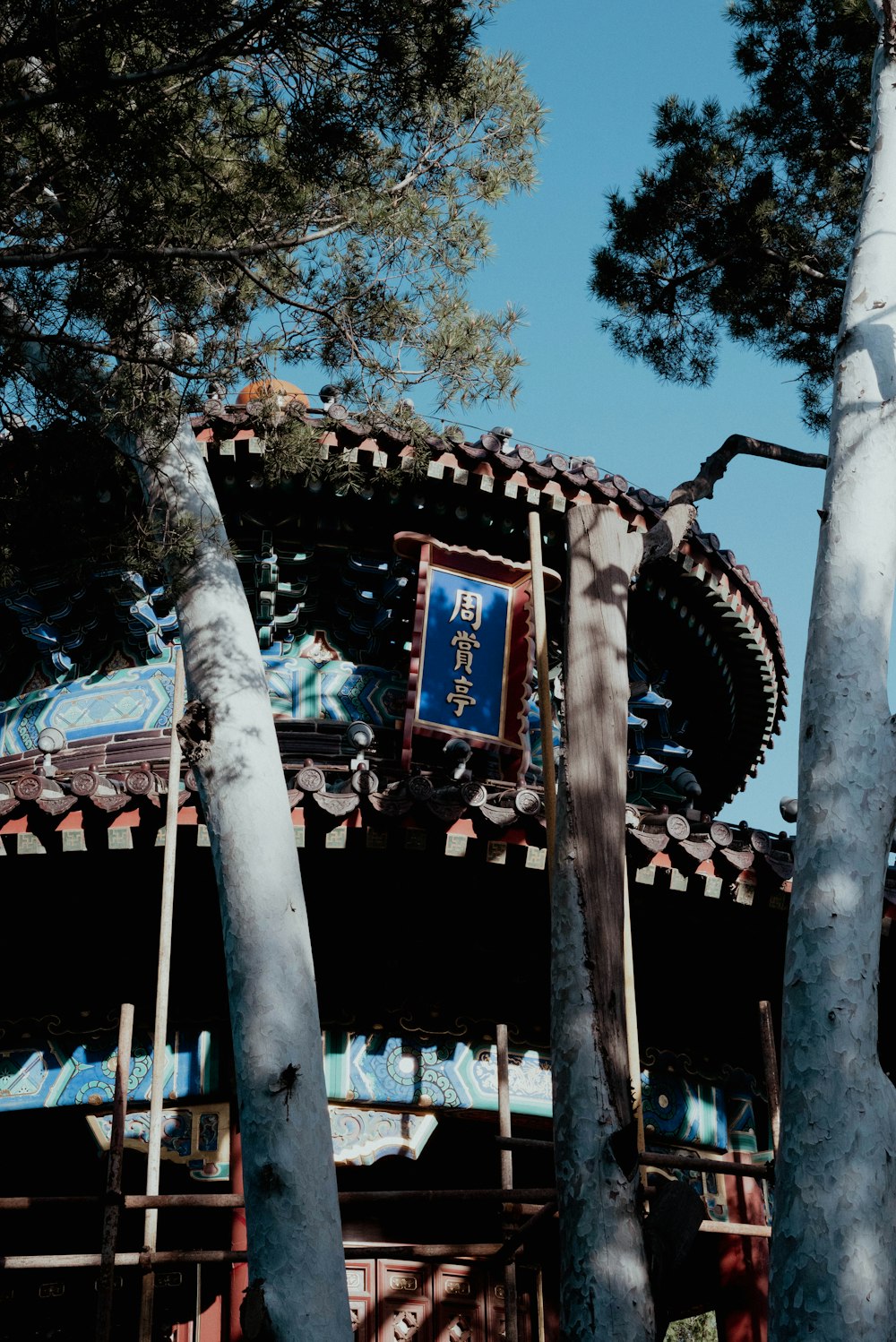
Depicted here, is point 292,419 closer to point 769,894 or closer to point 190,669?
point 190,669

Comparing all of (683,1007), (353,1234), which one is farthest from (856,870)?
(353,1234)

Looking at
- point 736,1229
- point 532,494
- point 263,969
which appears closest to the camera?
point 263,969

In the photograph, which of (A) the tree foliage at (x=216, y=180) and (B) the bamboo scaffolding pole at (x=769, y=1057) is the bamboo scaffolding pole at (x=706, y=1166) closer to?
(B) the bamboo scaffolding pole at (x=769, y=1057)

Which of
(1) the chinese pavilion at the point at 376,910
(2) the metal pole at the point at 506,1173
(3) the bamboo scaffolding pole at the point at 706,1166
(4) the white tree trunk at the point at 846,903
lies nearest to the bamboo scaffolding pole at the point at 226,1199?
(1) the chinese pavilion at the point at 376,910

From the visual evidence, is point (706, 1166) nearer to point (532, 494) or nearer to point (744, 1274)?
point (744, 1274)

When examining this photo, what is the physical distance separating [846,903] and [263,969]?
1.55 meters

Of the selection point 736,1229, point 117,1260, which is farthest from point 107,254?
point 736,1229

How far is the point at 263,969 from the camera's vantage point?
3.94m

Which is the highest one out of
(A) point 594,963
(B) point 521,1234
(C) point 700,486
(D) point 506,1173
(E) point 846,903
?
(C) point 700,486

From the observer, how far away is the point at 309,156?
5.50 metres

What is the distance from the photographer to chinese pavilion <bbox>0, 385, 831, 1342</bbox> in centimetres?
604

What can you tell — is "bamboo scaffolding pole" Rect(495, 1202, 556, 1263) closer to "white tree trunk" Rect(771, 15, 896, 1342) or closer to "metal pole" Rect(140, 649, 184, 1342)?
"metal pole" Rect(140, 649, 184, 1342)

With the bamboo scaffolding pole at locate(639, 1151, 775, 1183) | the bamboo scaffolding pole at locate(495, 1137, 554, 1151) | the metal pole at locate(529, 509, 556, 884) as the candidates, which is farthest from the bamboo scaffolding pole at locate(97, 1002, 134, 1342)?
the bamboo scaffolding pole at locate(639, 1151, 775, 1183)

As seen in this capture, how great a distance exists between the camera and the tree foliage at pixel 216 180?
15.5ft
